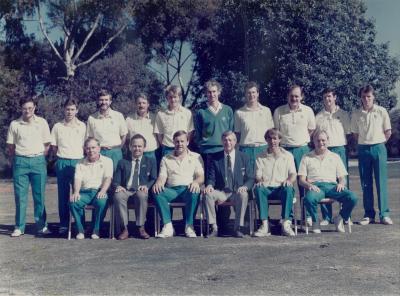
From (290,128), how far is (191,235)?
77.3 inches

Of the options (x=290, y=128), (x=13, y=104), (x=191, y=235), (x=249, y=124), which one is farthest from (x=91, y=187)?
(x=13, y=104)

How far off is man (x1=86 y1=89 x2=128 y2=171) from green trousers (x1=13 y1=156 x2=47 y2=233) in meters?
0.79

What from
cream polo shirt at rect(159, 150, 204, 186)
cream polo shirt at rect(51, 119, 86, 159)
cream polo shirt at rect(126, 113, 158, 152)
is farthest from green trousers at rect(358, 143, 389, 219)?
cream polo shirt at rect(51, 119, 86, 159)

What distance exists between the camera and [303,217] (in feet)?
26.6

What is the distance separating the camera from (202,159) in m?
8.00

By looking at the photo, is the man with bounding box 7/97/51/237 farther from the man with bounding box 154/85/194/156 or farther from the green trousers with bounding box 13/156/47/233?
the man with bounding box 154/85/194/156

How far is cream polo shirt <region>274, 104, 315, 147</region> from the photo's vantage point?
26.4 ft

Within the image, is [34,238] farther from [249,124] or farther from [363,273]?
[363,273]

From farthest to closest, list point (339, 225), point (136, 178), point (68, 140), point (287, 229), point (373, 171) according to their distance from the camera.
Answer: point (373, 171) < point (68, 140) < point (136, 178) < point (339, 225) < point (287, 229)

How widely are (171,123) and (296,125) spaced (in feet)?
5.48

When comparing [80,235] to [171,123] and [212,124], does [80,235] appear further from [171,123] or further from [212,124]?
[212,124]

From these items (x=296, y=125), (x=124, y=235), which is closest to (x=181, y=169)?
(x=124, y=235)

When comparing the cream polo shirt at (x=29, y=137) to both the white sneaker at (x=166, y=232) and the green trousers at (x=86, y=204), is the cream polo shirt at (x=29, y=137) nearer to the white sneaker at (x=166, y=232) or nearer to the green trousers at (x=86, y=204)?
the green trousers at (x=86, y=204)

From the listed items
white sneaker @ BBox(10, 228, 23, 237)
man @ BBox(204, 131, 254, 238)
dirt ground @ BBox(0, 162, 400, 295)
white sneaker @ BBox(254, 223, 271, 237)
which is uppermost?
man @ BBox(204, 131, 254, 238)
